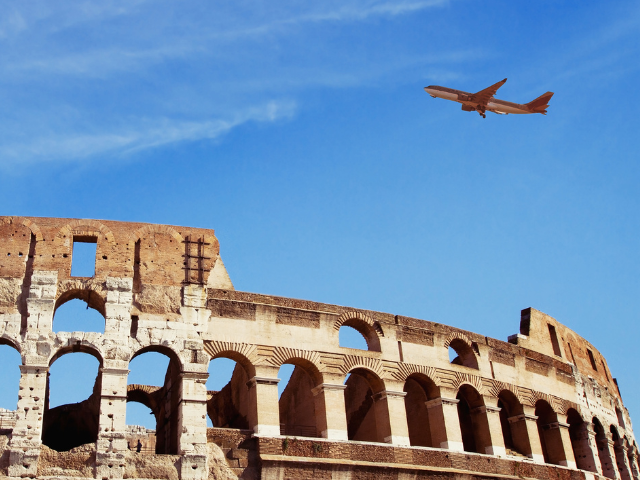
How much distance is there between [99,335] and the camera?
16.4 m

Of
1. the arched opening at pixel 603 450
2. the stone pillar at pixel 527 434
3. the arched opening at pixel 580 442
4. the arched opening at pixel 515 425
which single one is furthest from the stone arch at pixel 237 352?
the arched opening at pixel 603 450

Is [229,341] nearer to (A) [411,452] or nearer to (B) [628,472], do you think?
(A) [411,452]

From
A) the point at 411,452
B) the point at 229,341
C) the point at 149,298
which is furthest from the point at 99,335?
the point at 411,452

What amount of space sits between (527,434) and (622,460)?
19.8 ft

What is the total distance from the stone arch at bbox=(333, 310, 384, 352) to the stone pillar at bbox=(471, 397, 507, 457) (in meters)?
3.49

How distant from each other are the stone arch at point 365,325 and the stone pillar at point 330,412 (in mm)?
1728

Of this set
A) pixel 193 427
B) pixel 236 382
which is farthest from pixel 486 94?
pixel 193 427

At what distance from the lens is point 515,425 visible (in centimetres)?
2119

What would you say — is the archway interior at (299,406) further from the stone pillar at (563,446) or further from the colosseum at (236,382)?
the stone pillar at (563,446)

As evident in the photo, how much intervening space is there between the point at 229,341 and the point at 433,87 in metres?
11.7

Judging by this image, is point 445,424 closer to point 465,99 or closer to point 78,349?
point 78,349

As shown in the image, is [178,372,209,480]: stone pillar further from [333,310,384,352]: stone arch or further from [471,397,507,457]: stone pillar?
[471,397,507,457]: stone pillar

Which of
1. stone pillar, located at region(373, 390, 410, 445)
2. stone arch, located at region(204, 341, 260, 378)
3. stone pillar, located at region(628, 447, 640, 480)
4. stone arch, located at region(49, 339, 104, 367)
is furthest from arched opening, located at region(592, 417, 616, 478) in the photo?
stone arch, located at region(49, 339, 104, 367)

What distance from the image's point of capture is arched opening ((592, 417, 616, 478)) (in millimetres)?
23516
